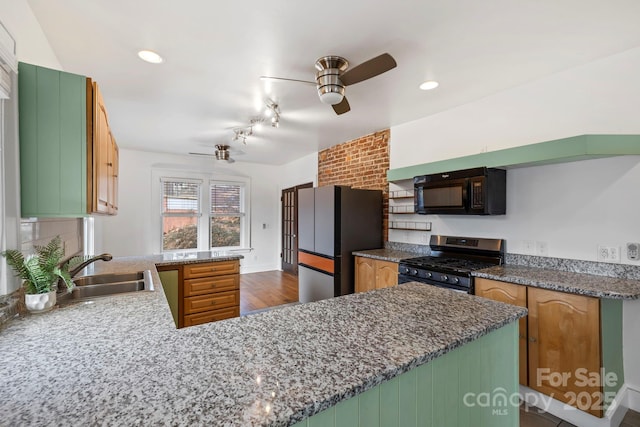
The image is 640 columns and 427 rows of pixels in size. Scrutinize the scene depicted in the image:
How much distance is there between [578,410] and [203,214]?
582cm

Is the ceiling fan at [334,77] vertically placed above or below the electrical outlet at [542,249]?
above

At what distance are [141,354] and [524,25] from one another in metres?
2.50

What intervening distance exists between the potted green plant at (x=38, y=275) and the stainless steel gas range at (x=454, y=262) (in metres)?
2.57

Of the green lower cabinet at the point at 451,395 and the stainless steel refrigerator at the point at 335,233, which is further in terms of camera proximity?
the stainless steel refrigerator at the point at 335,233

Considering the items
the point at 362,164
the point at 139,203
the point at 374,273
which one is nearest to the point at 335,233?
the point at 374,273

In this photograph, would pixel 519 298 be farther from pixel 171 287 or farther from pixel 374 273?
pixel 171 287

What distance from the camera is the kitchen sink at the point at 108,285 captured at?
1928mm

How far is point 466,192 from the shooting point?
263cm

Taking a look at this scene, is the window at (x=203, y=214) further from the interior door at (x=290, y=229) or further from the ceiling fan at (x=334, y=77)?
the ceiling fan at (x=334, y=77)

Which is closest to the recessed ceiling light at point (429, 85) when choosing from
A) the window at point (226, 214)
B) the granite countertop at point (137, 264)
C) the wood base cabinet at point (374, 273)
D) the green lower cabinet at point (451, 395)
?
the wood base cabinet at point (374, 273)

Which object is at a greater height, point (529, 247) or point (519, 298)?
point (529, 247)

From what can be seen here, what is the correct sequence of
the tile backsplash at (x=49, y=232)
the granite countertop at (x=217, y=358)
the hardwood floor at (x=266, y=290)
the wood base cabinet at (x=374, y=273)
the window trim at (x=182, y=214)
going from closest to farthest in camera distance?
the granite countertop at (x=217, y=358)
the tile backsplash at (x=49, y=232)
the wood base cabinet at (x=374, y=273)
the hardwood floor at (x=266, y=290)
the window trim at (x=182, y=214)

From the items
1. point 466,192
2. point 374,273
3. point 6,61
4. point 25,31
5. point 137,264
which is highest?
point 25,31

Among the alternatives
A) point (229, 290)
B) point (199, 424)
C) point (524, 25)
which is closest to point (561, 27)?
point (524, 25)
